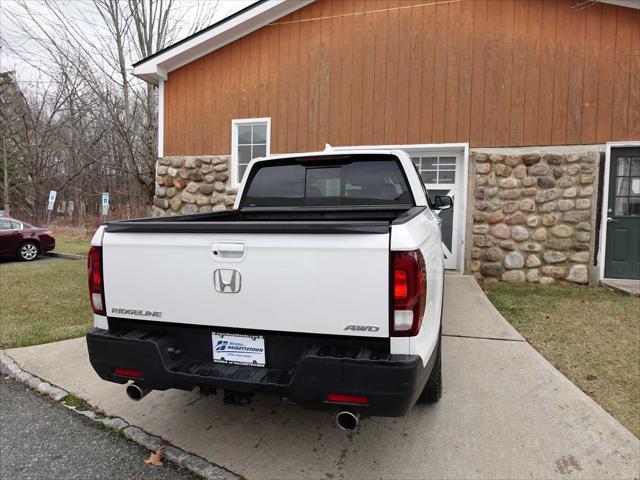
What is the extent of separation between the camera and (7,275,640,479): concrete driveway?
2.56 m

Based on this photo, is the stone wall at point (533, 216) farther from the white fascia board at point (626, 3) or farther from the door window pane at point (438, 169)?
the white fascia board at point (626, 3)

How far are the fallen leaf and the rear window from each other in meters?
2.19

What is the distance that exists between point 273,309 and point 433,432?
1.53 metres

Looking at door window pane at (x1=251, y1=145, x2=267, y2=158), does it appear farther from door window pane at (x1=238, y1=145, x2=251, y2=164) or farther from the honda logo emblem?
the honda logo emblem

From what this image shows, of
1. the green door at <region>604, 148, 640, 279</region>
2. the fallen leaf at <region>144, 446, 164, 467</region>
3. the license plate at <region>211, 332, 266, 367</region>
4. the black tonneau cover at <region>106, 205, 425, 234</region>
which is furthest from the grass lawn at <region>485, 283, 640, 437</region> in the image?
the fallen leaf at <region>144, 446, 164, 467</region>

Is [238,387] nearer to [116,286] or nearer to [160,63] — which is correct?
[116,286]

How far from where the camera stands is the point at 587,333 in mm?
4926

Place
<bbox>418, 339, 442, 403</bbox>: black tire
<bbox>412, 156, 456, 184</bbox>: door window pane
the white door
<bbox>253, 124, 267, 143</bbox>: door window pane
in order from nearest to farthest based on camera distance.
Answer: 1. <bbox>418, 339, 442, 403</bbox>: black tire
2. the white door
3. <bbox>412, 156, 456, 184</bbox>: door window pane
4. <bbox>253, 124, 267, 143</bbox>: door window pane

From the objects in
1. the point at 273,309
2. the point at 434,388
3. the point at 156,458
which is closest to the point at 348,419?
the point at 273,309

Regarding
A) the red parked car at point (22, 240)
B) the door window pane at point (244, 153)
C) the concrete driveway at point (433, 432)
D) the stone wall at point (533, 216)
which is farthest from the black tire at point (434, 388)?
the red parked car at point (22, 240)

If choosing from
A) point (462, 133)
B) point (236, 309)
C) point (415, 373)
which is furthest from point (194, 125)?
point (415, 373)

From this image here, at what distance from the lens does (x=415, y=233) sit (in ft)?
7.18

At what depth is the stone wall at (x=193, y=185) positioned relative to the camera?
9523 mm

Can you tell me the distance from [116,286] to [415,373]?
1.77m
